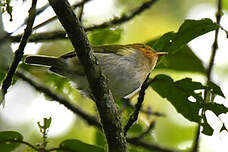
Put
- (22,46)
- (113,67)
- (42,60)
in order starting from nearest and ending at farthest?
(22,46) < (42,60) < (113,67)

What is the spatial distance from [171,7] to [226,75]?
62.7 inches

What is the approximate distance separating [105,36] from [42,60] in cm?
Answer: 72

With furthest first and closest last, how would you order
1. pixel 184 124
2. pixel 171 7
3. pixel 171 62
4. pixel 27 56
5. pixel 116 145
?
1. pixel 171 7
2. pixel 184 124
3. pixel 171 62
4. pixel 27 56
5. pixel 116 145

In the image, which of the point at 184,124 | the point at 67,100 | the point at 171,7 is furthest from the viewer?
the point at 171,7

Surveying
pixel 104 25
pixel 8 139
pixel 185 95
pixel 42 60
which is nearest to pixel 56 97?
pixel 42 60

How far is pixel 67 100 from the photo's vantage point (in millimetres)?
4281

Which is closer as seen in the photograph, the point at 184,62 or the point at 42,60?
the point at 42,60

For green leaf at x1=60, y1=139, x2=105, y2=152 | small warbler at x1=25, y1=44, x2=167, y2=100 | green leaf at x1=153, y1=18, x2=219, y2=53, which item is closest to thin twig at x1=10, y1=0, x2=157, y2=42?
small warbler at x1=25, y1=44, x2=167, y2=100

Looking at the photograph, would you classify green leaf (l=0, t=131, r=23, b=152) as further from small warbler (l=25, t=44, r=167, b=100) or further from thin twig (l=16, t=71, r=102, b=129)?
thin twig (l=16, t=71, r=102, b=129)

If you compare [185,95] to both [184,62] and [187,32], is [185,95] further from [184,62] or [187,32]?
[184,62]

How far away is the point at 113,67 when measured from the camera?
12.3 ft

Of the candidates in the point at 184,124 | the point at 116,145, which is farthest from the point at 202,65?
the point at 184,124

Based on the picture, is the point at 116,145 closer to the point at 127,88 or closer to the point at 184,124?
the point at 127,88

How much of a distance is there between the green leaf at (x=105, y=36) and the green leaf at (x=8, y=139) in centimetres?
136
